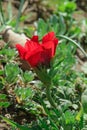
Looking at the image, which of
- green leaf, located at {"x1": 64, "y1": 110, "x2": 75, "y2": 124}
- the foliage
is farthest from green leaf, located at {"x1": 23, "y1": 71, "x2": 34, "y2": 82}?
green leaf, located at {"x1": 64, "y1": 110, "x2": 75, "y2": 124}

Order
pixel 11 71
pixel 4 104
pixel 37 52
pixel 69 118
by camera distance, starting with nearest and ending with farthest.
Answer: pixel 37 52 → pixel 69 118 → pixel 4 104 → pixel 11 71

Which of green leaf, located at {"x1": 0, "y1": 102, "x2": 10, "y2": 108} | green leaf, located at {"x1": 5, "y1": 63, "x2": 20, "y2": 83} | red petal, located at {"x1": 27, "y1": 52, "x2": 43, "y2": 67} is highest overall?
green leaf, located at {"x1": 5, "y1": 63, "x2": 20, "y2": 83}

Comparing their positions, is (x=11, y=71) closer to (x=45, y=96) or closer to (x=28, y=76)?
(x=28, y=76)

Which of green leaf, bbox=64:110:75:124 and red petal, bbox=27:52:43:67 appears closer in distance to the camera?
red petal, bbox=27:52:43:67

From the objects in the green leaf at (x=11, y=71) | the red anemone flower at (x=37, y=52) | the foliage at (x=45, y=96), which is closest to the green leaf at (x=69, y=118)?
the foliage at (x=45, y=96)

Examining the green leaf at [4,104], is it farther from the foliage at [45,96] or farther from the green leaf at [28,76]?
the green leaf at [28,76]

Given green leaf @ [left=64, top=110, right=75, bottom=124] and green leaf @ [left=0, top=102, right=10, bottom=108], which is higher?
green leaf @ [left=0, top=102, right=10, bottom=108]

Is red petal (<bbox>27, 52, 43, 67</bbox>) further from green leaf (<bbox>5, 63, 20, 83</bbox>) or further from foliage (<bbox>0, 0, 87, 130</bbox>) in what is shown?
green leaf (<bbox>5, 63, 20, 83</bbox>)

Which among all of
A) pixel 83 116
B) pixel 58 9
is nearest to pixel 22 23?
pixel 58 9

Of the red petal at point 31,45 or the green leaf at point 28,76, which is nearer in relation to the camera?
the red petal at point 31,45

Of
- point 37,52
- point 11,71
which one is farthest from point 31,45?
point 11,71
